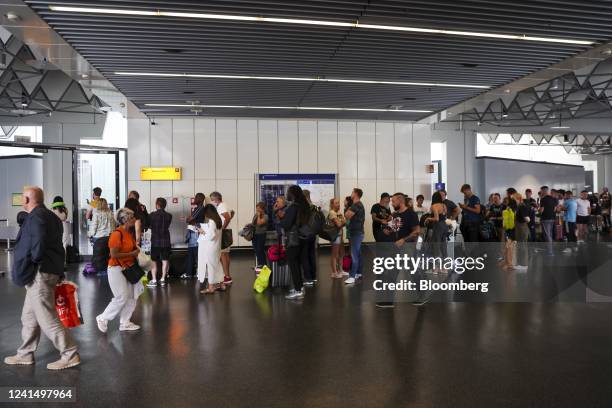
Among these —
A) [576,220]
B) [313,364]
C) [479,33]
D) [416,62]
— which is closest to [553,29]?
[479,33]

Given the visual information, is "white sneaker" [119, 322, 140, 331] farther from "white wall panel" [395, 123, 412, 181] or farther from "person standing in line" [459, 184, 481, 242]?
"white wall panel" [395, 123, 412, 181]

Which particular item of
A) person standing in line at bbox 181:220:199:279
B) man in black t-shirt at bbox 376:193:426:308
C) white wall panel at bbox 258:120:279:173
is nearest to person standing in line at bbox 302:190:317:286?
man in black t-shirt at bbox 376:193:426:308

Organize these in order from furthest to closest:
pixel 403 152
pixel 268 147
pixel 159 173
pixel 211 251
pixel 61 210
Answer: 1. pixel 403 152
2. pixel 268 147
3. pixel 159 173
4. pixel 61 210
5. pixel 211 251

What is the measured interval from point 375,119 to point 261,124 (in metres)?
3.58

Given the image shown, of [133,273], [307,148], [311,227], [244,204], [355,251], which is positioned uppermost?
[307,148]

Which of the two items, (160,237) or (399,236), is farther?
(160,237)

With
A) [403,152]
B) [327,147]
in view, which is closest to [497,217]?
[403,152]

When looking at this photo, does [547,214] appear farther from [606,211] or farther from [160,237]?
[606,211]

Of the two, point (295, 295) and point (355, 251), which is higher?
point (355, 251)

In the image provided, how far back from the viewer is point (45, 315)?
16.1 ft

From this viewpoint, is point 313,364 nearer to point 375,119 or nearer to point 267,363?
point 267,363

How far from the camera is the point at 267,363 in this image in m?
5.07

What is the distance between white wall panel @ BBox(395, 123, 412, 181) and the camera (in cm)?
1681

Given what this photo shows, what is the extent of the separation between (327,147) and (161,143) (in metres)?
5.15
